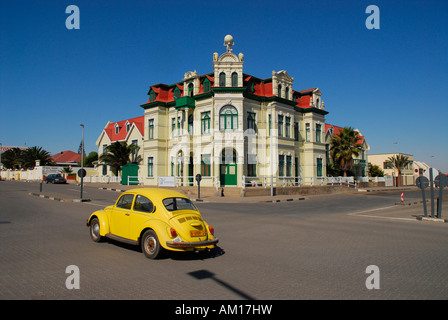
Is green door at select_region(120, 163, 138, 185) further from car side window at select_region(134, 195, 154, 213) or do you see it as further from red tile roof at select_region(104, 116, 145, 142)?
car side window at select_region(134, 195, 154, 213)

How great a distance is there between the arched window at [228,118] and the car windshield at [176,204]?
68.1ft

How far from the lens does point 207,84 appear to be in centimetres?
3031

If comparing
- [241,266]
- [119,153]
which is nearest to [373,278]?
[241,266]

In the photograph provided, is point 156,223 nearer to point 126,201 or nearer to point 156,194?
point 156,194

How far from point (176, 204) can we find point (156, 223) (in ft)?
2.51

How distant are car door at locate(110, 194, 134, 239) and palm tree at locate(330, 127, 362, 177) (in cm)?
3619

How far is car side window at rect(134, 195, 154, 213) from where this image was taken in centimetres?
749

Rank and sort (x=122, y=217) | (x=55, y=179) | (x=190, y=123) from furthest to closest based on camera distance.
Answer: (x=55, y=179), (x=190, y=123), (x=122, y=217)

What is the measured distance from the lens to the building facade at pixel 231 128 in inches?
1116

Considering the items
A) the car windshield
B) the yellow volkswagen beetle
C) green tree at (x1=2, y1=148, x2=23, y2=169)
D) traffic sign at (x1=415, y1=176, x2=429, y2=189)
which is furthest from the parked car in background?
traffic sign at (x1=415, y1=176, x2=429, y2=189)

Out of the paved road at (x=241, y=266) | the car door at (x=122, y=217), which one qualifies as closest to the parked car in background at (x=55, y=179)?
the paved road at (x=241, y=266)

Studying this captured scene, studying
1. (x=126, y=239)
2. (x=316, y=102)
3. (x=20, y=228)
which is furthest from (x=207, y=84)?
(x=126, y=239)

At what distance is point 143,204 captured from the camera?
25.1 feet
